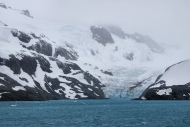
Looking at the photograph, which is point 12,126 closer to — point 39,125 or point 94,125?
point 39,125

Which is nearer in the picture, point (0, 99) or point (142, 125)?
point (142, 125)

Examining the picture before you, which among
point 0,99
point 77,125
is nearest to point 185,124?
point 77,125

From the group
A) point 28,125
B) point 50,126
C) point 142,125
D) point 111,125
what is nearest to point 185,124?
point 142,125

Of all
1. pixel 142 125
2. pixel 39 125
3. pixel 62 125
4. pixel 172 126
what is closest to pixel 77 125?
pixel 62 125

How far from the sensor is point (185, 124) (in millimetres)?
73688

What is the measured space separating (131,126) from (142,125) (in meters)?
2.79

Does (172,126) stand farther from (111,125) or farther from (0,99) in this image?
(0,99)

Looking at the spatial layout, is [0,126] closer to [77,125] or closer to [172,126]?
[77,125]

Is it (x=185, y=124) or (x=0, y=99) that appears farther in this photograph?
(x=0, y=99)

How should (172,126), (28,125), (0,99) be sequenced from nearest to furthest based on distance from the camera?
(172,126)
(28,125)
(0,99)

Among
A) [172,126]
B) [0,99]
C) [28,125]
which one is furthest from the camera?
[0,99]

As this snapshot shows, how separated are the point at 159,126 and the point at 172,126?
2.76 m

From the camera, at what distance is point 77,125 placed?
7469 centimetres

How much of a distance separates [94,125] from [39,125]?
12.5m
